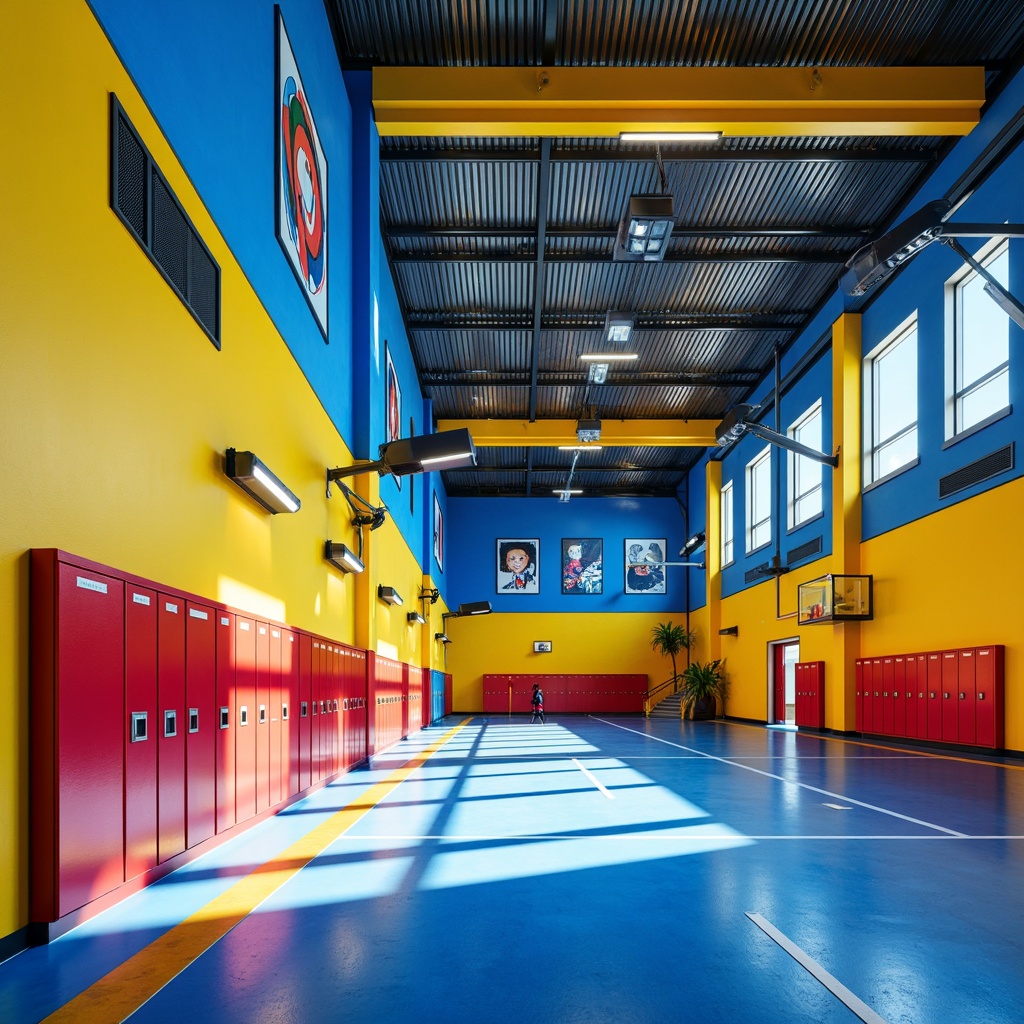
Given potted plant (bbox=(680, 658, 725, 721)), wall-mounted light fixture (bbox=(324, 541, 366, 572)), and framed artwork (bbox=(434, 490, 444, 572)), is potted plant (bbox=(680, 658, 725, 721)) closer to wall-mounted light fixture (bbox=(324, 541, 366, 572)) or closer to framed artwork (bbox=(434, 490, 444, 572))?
framed artwork (bbox=(434, 490, 444, 572))

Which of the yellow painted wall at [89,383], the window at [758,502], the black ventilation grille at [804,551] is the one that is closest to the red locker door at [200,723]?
the yellow painted wall at [89,383]

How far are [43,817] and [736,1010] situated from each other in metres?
2.95

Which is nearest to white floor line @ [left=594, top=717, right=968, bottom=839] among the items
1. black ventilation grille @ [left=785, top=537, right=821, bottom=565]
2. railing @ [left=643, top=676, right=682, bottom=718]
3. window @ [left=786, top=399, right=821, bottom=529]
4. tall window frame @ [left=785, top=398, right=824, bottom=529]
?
black ventilation grille @ [left=785, top=537, right=821, bottom=565]

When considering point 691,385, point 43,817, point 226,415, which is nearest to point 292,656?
point 226,415

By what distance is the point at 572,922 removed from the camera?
4.30 m

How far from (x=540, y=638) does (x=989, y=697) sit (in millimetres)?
24454

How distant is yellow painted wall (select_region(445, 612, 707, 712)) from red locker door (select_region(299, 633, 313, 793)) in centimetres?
2737

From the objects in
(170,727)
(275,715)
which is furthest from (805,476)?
(170,727)

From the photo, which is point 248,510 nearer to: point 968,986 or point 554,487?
point 968,986

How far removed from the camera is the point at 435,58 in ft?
42.5

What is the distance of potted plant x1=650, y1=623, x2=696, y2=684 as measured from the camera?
35344mm

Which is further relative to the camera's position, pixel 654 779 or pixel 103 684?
pixel 654 779

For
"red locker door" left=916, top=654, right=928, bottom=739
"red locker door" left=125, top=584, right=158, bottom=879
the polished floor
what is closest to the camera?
the polished floor

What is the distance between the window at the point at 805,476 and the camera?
21.5 meters
